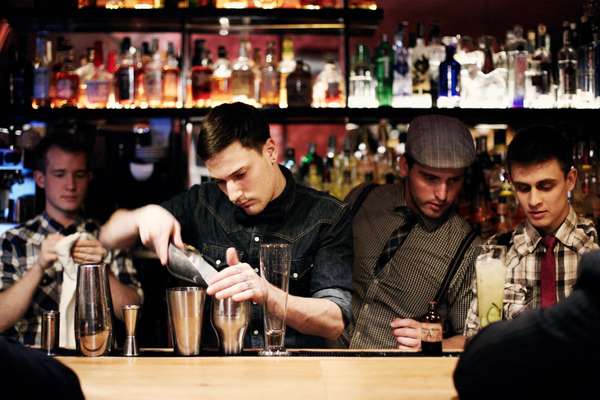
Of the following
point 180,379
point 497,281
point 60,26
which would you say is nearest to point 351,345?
point 497,281

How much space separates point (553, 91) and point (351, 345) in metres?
1.64

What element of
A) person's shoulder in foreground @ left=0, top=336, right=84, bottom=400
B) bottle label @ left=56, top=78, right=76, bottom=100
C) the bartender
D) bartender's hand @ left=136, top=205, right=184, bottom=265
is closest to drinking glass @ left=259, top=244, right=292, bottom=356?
the bartender

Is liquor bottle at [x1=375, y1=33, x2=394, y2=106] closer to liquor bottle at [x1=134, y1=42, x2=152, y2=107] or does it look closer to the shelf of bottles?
the shelf of bottles

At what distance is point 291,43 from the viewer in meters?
4.14

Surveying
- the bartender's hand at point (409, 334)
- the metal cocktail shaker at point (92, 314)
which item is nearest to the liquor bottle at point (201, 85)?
the bartender's hand at point (409, 334)

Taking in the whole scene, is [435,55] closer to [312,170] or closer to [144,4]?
[312,170]

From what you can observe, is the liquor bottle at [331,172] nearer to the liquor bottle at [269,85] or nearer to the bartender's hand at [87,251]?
the liquor bottle at [269,85]

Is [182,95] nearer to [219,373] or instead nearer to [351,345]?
[351,345]

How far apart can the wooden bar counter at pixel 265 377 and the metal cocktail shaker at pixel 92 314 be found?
6cm

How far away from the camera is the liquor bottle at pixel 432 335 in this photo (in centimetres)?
232

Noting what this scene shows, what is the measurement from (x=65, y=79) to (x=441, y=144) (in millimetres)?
1917

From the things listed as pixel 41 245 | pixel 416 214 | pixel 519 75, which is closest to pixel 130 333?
pixel 41 245

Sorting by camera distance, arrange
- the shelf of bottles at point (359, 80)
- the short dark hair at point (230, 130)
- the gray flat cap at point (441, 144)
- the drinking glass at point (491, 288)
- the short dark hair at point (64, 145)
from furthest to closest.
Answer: the shelf of bottles at point (359, 80) → the short dark hair at point (64, 145) → the gray flat cap at point (441, 144) → the short dark hair at point (230, 130) → the drinking glass at point (491, 288)

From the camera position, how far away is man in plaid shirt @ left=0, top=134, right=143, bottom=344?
11.0 feet
